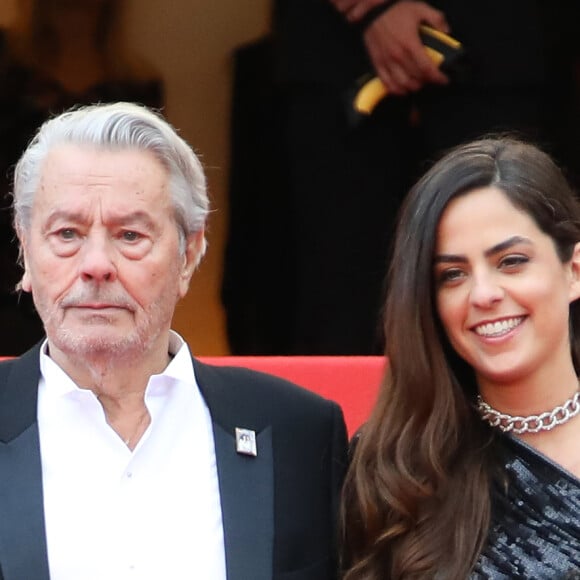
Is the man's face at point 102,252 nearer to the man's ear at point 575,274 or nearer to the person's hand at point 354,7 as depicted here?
the man's ear at point 575,274

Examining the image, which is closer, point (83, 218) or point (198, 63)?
point (83, 218)

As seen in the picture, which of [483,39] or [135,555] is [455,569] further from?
[483,39]

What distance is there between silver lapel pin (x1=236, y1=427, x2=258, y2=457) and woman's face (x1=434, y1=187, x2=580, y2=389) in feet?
1.27

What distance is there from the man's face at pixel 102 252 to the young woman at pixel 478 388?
0.43m

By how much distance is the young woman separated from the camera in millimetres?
2732

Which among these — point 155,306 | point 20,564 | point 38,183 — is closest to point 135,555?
point 20,564

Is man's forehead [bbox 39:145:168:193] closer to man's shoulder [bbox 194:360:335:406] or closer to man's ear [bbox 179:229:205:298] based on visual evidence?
man's ear [bbox 179:229:205:298]

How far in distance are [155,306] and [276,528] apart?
0.41 meters

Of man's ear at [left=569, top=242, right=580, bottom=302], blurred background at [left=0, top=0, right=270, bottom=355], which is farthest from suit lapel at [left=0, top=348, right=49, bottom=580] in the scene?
blurred background at [left=0, top=0, right=270, bottom=355]

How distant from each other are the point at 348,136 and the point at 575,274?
1318 millimetres

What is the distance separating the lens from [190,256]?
2859mm

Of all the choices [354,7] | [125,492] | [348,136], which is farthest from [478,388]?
[354,7]

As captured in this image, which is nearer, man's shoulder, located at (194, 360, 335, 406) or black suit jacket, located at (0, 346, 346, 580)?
black suit jacket, located at (0, 346, 346, 580)

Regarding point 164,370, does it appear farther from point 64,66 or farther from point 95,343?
point 64,66
